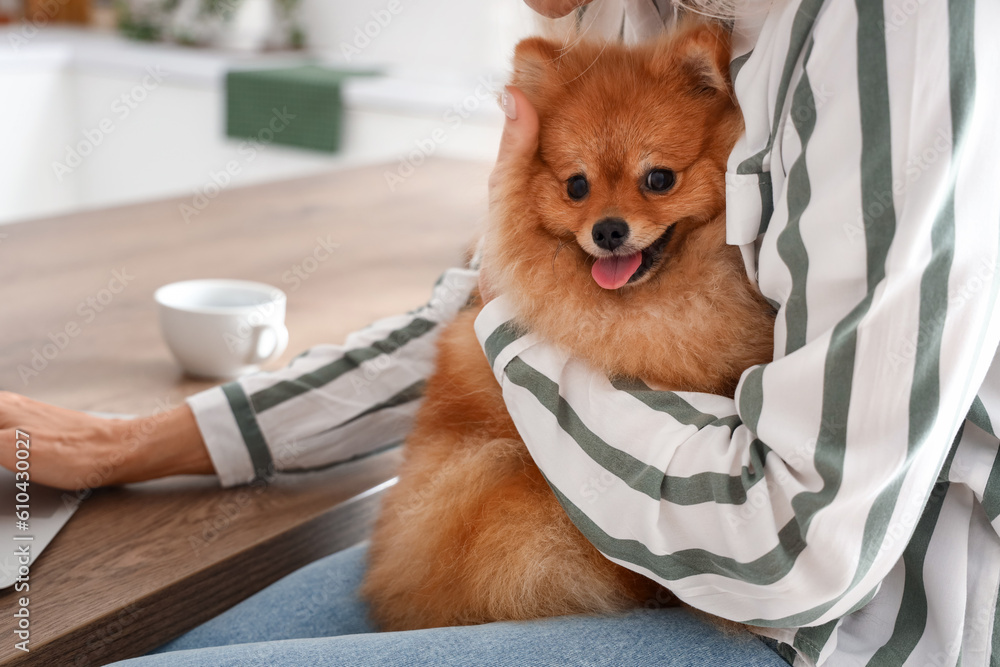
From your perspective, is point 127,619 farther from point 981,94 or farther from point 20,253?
point 20,253

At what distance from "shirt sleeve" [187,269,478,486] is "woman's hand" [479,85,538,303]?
19 cm

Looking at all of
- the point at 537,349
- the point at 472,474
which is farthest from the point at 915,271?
the point at 472,474

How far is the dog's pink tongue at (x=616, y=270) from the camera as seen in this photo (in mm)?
874

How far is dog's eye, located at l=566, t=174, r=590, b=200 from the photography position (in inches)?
35.8

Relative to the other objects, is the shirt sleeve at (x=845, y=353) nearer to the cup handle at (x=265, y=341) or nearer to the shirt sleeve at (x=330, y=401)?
the shirt sleeve at (x=330, y=401)

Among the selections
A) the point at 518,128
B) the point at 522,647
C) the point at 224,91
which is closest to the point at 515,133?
the point at 518,128

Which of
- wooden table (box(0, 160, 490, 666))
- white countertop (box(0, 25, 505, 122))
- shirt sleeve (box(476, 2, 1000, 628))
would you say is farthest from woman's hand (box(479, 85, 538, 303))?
white countertop (box(0, 25, 505, 122))

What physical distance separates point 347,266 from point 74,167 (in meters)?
3.89

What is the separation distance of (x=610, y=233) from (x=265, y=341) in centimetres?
51

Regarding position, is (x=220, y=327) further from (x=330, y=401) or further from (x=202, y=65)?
(x=202, y=65)

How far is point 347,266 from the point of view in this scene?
1.58 meters

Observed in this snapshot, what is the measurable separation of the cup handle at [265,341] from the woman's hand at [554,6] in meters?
0.52

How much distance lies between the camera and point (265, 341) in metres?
1.12

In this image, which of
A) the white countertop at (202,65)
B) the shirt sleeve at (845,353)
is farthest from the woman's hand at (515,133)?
the white countertop at (202,65)
